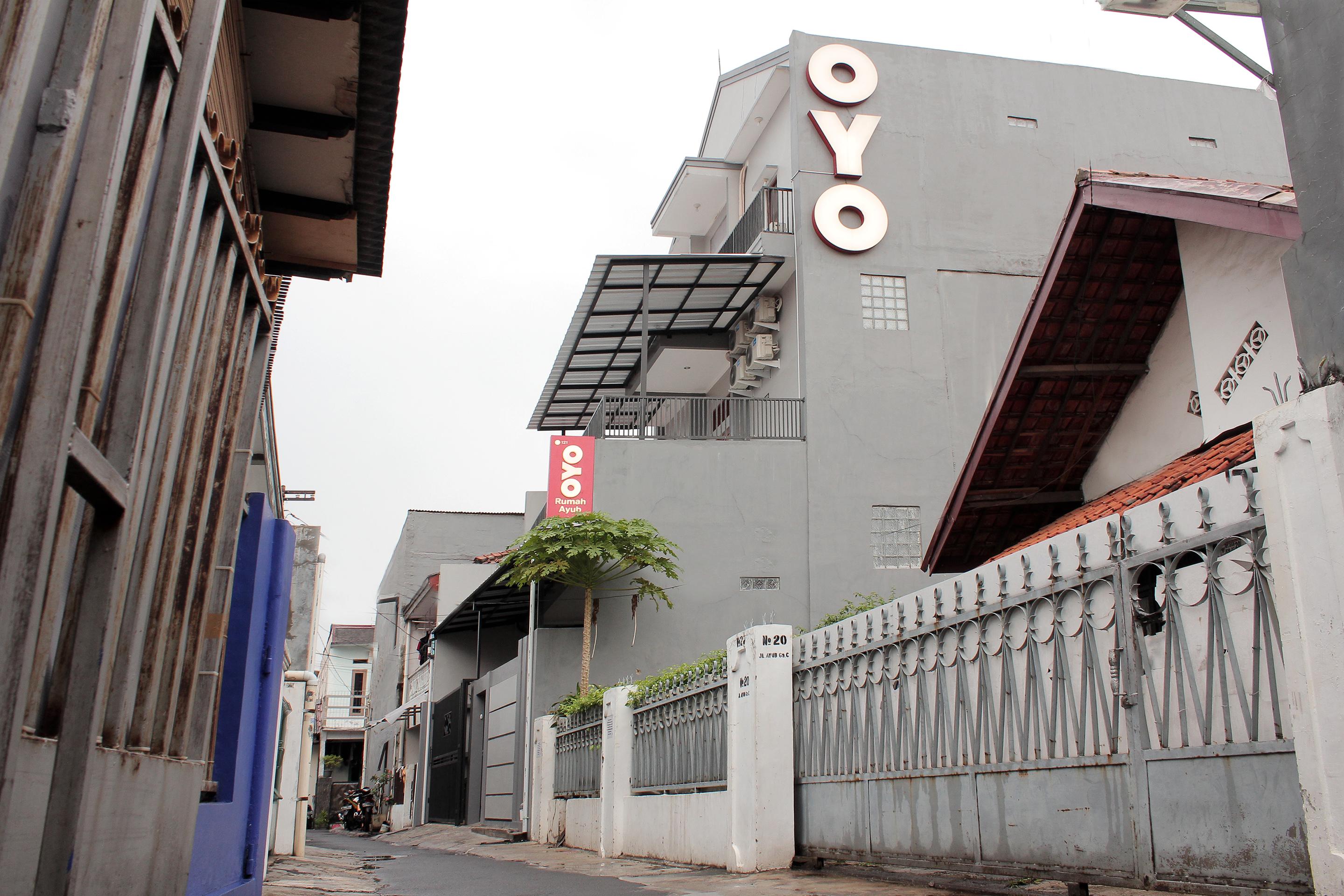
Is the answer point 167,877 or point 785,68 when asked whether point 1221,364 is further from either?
point 785,68

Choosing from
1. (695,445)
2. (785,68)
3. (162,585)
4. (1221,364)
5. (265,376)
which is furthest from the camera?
(785,68)

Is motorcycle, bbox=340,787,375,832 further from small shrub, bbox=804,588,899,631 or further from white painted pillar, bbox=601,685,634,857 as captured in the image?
white painted pillar, bbox=601,685,634,857

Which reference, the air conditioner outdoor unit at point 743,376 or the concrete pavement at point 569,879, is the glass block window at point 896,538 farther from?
the concrete pavement at point 569,879

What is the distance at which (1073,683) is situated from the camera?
5.14 m

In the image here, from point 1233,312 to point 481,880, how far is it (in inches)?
297

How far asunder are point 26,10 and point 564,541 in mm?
14009

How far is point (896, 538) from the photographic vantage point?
17.9 metres

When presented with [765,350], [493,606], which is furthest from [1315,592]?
[493,606]

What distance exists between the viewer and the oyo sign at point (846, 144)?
736 inches

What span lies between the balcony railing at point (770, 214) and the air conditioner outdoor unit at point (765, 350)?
62.6 inches

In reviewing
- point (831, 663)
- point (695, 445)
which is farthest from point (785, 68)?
point (831, 663)

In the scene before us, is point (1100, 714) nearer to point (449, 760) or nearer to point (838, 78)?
point (838, 78)

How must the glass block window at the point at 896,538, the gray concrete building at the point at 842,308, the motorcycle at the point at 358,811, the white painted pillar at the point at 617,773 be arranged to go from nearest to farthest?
the white painted pillar at the point at 617,773
the gray concrete building at the point at 842,308
the glass block window at the point at 896,538
the motorcycle at the point at 358,811

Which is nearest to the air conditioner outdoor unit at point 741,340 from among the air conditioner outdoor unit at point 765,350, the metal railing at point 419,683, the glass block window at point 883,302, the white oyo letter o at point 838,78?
the air conditioner outdoor unit at point 765,350
